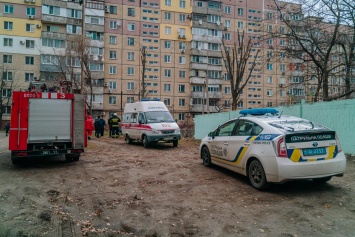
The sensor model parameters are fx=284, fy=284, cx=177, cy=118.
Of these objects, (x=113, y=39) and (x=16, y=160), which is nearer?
(x=16, y=160)

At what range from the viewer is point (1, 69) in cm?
4384

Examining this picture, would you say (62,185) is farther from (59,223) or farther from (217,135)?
(217,135)

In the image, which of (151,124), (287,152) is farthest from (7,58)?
(287,152)

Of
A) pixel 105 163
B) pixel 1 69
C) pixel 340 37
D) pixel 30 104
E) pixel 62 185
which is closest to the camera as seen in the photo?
pixel 62 185

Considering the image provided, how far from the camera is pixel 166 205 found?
219 inches

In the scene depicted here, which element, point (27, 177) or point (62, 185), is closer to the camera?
point (62, 185)

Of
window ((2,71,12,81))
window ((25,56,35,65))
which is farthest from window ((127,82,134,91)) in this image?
window ((2,71,12,81))

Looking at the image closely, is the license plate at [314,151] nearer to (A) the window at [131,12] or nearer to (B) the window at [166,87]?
(B) the window at [166,87]

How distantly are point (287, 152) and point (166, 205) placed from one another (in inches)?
105

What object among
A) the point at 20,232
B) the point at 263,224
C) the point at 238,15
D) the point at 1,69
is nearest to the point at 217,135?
the point at 263,224

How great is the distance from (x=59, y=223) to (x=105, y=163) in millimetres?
5751

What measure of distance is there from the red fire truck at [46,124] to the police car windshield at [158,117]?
5.93 meters

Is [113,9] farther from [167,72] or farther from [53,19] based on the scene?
[167,72]

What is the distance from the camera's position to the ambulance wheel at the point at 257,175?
6.22m
